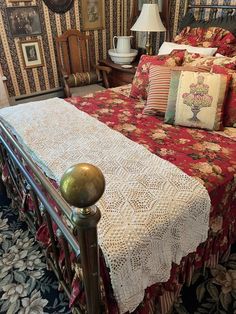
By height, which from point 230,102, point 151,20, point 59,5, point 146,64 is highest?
point 59,5

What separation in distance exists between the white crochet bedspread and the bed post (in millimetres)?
105

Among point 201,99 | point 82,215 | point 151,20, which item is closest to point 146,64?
point 201,99

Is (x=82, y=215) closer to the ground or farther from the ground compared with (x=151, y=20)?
closer to the ground

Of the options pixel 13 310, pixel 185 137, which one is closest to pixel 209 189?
pixel 185 137

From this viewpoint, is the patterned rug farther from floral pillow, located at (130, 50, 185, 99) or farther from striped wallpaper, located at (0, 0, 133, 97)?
striped wallpaper, located at (0, 0, 133, 97)

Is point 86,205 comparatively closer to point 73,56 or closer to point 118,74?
A: point 118,74

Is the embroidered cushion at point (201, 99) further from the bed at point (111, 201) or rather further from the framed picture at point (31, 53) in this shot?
the framed picture at point (31, 53)

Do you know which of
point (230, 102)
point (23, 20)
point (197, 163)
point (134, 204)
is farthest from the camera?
point (23, 20)

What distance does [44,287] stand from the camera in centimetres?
142

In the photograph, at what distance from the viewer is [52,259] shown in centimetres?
133

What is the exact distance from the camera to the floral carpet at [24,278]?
133 cm

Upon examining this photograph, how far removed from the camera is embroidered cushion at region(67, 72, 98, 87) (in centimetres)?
312

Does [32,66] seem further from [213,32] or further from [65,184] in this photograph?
[65,184]

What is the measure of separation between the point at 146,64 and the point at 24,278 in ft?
5.52
